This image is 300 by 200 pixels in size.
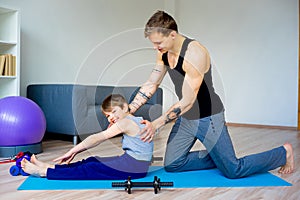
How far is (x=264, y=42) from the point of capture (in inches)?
196

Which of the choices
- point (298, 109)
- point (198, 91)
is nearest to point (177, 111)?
point (198, 91)

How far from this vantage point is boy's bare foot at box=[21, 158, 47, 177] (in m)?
1.85

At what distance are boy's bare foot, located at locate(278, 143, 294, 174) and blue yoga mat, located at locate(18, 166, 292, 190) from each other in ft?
0.34

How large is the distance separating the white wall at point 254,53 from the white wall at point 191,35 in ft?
0.05

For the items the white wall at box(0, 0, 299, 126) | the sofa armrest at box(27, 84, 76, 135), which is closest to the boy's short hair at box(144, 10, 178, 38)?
the sofa armrest at box(27, 84, 76, 135)

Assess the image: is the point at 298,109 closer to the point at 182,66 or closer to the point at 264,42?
the point at 264,42

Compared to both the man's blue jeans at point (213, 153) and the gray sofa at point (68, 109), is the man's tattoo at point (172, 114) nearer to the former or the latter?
the man's blue jeans at point (213, 153)

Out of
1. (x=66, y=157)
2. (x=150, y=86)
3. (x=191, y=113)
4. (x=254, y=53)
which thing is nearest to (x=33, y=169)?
(x=66, y=157)

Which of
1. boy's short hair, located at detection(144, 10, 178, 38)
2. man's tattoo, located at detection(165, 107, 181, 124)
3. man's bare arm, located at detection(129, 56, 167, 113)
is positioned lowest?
man's tattoo, located at detection(165, 107, 181, 124)

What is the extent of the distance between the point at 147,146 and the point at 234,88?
3765mm

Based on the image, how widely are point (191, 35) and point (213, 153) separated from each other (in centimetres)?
421

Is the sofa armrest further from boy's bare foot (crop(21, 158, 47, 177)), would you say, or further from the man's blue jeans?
the man's blue jeans

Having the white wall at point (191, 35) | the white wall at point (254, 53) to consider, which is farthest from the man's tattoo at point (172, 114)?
the white wall at point (254, 53)

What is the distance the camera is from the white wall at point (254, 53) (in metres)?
4.75
